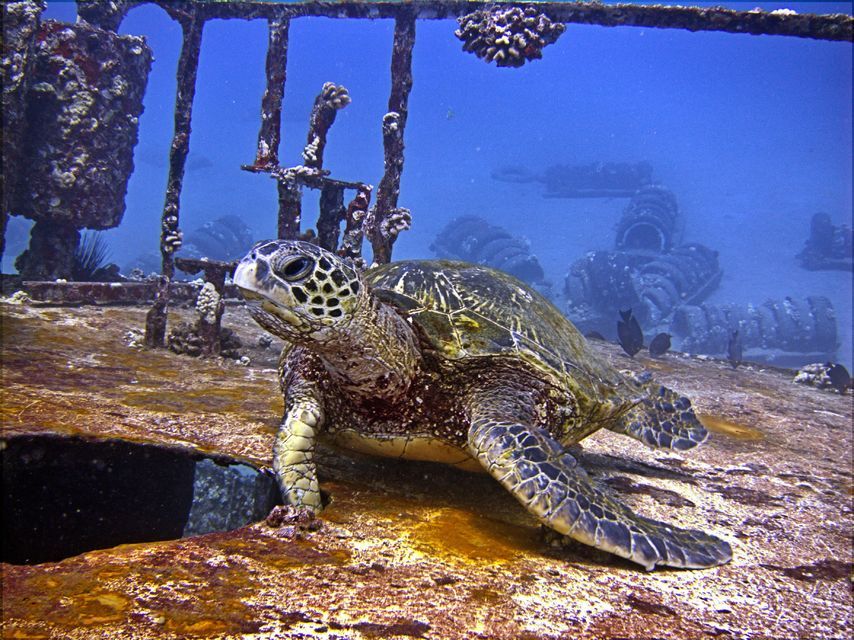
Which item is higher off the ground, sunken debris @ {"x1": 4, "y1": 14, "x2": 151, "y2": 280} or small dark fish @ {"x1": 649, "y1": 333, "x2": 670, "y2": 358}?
sunken debris @ {"x1": 4, "y1": 14, "x2": 151, "y2": 280}

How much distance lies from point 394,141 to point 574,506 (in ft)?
14.2

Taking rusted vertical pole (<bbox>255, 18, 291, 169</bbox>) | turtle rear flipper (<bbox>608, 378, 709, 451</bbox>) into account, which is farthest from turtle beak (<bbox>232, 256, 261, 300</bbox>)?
rusted vertical pole (<bbox>255, 18, 291, 169</bbox>)

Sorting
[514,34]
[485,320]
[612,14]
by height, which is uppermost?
[612,14]

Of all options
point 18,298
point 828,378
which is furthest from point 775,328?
point 18,298

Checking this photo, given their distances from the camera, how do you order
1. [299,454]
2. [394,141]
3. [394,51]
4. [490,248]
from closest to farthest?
1. [299,454]
2. [394,141]
3. [394,51]
4. [490,248]

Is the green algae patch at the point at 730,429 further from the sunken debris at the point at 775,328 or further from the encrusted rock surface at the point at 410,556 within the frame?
the sunken debris at the point at 775,328

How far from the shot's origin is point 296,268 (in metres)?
1.95

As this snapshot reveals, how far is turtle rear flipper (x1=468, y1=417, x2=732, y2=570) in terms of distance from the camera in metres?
1.83

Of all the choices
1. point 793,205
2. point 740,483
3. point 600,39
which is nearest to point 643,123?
point 600,39

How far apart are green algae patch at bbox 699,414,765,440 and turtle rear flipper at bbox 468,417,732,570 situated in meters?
2.72

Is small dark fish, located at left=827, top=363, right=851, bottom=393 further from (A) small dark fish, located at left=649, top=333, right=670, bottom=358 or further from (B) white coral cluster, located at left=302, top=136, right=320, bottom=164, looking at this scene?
(B) white coral cluster, located at left=302, top=136, right=320, bottom=164

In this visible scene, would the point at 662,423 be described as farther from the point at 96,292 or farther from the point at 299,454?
the point at 96,292

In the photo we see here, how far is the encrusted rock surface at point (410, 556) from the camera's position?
1271mm

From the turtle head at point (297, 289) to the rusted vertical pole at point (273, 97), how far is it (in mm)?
3210
